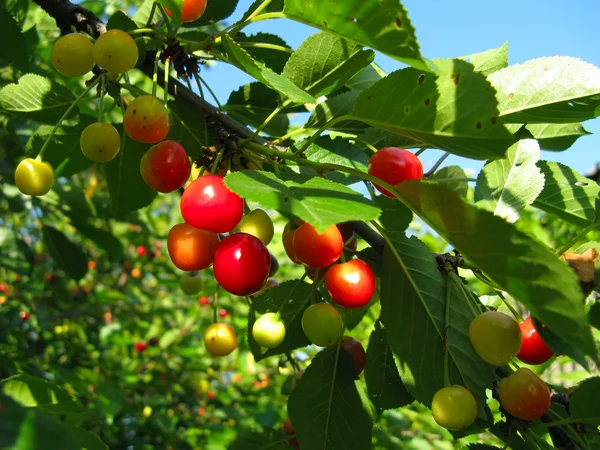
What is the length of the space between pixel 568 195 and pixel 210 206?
97 centimetres

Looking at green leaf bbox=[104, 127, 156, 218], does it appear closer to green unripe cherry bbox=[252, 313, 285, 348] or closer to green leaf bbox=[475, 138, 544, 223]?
green unripe cherry bbox=[252, 313, 285, 348]

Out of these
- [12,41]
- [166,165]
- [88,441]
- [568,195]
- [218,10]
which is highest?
[12,41]

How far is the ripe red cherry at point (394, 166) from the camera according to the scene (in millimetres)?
1181

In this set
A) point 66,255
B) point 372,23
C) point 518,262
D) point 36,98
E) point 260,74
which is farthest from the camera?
point 66,255

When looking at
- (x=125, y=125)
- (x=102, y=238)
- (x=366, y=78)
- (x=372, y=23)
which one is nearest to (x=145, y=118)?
(x=125, y=125)

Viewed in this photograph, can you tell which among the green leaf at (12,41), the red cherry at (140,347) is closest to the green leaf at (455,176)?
the green leaf at (12,41)

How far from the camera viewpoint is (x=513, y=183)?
1289 millimetres

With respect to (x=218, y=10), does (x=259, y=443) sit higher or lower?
lower

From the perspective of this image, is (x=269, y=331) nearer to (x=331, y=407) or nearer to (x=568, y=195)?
(x=331, y=407)

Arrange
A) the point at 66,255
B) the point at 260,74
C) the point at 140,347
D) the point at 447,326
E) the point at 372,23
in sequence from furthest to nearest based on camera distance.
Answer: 1. the point at 140,347
2. the point at 66,255
3. the point at 447,326
4. the point at 260,74
5. the point at 372,23

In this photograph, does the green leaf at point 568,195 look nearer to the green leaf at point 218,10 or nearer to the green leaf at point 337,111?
the green leaf at point 337,111

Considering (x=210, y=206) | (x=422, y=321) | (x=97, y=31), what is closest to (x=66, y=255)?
(x=97, y=31)

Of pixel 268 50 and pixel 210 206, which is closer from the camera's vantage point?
pixel 210 206

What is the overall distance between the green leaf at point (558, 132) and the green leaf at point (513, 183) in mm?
314
